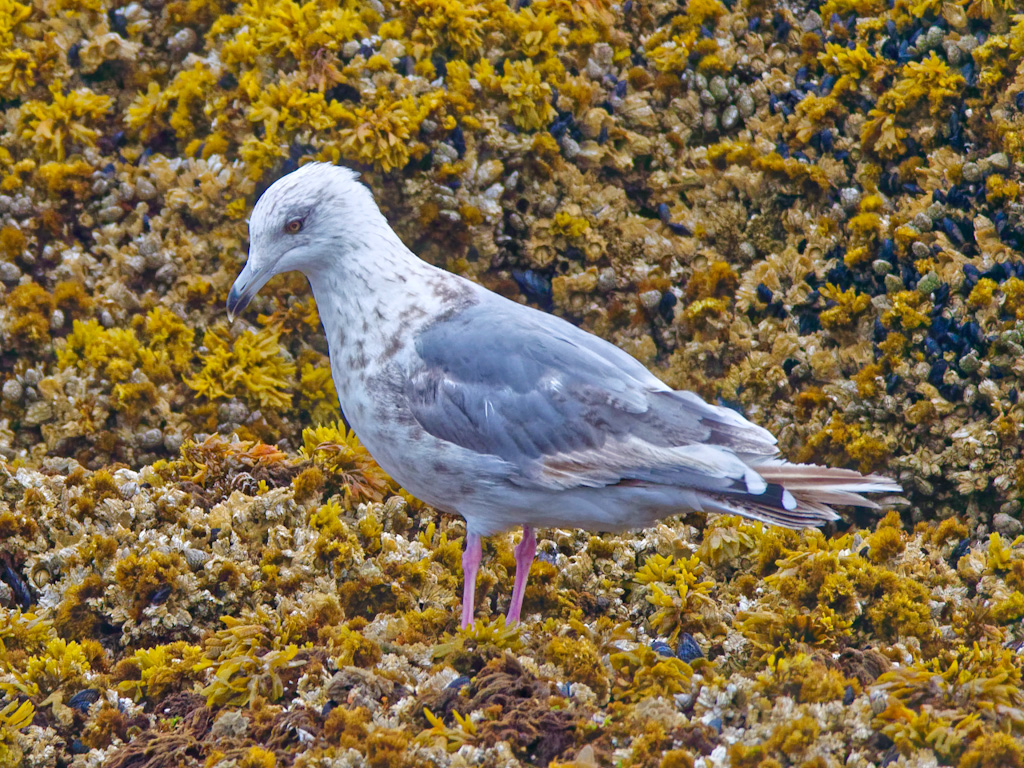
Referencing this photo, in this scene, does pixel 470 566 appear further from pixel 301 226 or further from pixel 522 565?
pixel 301 226

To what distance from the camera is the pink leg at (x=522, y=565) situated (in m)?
4.36

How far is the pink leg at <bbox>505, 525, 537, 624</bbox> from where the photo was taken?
4355 mm

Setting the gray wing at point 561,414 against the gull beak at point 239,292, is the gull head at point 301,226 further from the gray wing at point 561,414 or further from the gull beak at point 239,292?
the gray wing at point 561,414

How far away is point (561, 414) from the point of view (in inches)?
157

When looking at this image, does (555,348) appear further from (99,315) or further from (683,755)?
(99,315)

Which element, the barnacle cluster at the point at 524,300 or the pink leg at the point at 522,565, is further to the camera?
the pink leg at the point at 522,565

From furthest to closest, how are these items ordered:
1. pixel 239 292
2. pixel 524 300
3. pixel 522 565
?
pixel 524 300 < pixel 522 565 < pixel 239 292

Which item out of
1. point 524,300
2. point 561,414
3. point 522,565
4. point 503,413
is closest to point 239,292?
point 503,413

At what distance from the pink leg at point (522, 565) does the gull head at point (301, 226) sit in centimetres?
136

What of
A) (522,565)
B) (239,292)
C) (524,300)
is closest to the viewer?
(239,292)

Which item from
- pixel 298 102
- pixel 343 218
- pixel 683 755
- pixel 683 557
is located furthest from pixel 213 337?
pixel 683 755

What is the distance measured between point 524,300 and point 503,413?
2100 mm

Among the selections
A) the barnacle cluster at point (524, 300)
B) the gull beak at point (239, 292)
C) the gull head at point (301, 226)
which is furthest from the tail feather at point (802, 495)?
the gull beak at point (239, 292)

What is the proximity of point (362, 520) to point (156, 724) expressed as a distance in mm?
1325
